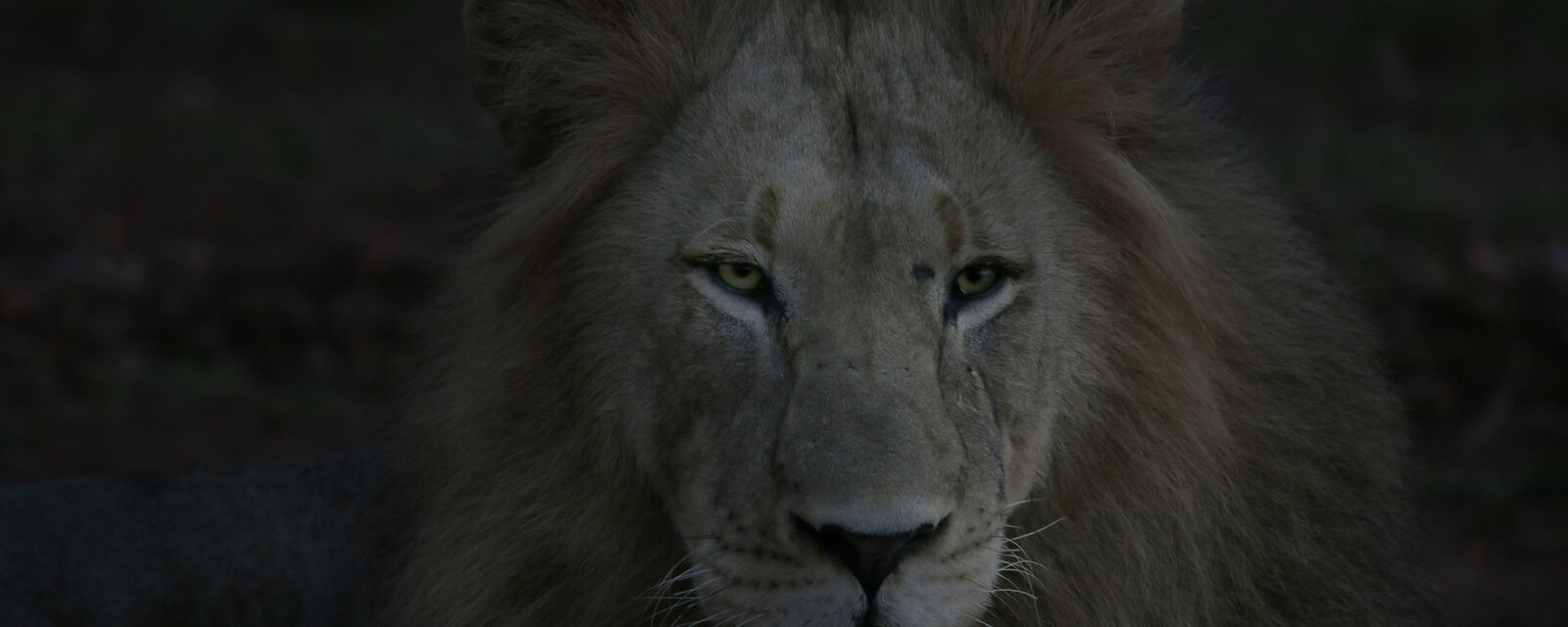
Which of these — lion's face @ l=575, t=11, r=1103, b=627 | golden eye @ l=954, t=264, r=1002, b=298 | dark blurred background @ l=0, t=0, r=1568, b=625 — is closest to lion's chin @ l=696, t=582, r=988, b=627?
lion's face @ l=575, t=11, r=1103, b=627

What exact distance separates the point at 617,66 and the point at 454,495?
0.77m

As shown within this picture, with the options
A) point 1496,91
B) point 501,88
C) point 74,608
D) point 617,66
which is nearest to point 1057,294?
point 617,66

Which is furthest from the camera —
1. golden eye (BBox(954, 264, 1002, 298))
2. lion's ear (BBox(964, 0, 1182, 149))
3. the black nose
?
lion's ear (BBox(964, 0, 1182, 149))

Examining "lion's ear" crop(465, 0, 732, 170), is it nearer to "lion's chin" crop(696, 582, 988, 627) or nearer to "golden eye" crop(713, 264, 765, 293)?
"golden eye" crop(713, 264, 765, 293)

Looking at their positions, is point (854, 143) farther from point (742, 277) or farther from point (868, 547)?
point (868, 547)

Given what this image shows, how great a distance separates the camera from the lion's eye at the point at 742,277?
237cm

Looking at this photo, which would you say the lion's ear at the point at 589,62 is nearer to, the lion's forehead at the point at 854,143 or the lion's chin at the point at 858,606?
the lion's forehead at the point at 854,143

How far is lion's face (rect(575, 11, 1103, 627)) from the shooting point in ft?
7.16

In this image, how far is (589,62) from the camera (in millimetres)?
2645

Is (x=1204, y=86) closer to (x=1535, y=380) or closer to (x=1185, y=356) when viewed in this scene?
(x=1185, y=356)

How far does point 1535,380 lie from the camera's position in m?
5.86

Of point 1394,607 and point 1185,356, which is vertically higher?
point 1185,356

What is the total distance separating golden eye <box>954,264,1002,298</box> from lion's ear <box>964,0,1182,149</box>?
0.28 metres

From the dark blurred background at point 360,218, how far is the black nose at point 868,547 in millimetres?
2602
